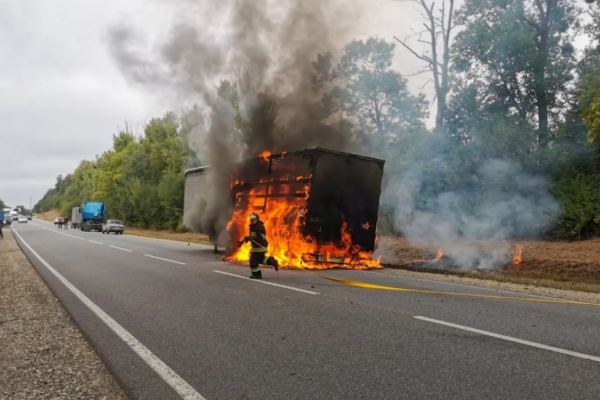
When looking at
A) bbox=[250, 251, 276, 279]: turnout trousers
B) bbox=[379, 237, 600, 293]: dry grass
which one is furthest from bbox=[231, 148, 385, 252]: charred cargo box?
bbox=[379, 237, 600, 293]: dry grass

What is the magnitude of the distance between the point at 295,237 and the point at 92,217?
37.6 m

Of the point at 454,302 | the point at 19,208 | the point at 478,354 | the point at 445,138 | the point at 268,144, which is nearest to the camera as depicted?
the point at 478,354

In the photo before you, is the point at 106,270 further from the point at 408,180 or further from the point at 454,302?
the point at 408,180

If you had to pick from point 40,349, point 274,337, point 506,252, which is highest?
point 506,252

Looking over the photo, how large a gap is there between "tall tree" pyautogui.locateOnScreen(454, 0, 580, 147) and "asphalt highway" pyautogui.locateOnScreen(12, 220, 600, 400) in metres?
15.9

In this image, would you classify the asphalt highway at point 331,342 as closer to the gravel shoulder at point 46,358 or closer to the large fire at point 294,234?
the gravel shoulder at point 46,358

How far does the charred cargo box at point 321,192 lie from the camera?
1215cm

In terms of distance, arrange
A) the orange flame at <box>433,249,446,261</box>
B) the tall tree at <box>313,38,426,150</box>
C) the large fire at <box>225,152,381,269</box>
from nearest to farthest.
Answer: the large fire at <box>225,152,381,269</box> < the orange flame at <box>433,249,446,261</box> < the tall tree at <box>313,38,426,150</box>

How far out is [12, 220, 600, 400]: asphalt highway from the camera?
3.72m

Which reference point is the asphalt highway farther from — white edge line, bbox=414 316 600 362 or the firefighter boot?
the firefighter boot

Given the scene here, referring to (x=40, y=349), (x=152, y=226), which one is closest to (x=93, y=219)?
(x=152, y=226)

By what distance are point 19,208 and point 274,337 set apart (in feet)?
371

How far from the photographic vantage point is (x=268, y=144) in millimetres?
15227

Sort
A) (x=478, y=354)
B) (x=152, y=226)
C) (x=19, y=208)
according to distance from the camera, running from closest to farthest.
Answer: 1. (x=478, y=354)
2. (x=152, y=226)
3. (x=19, y=208)
